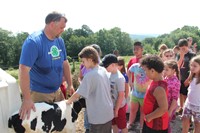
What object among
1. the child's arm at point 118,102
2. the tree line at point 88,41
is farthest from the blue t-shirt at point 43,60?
the tree line at point 88,41

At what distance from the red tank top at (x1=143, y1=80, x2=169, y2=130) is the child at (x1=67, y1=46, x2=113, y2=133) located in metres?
0.44

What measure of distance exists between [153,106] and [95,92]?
0.65 metres

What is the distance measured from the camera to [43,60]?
8.70ft

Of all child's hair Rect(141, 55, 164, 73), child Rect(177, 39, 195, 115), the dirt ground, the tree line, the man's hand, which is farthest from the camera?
the tree line

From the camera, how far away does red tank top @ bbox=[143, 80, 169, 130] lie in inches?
105

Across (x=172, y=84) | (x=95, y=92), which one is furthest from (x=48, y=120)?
(x=172, y=84)

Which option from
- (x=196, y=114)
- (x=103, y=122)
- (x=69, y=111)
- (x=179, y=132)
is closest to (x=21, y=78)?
(x=69, y=111)

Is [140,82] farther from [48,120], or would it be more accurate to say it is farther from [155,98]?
[48,120]

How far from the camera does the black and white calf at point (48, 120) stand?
7.72 feet

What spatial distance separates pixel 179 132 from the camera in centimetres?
420

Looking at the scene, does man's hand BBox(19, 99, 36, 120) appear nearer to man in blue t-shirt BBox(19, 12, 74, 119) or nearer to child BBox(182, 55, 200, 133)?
man in blue t-shirt BBox(19, 12, 74, 119)

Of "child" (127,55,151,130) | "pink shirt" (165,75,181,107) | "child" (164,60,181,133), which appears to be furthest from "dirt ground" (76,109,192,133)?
"pink shirt" (165,75,181,107)

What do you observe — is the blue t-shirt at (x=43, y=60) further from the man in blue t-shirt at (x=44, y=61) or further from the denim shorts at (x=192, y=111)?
the denim shorts at (x=192, y=111)

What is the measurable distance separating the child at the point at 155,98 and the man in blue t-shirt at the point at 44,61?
979mm
